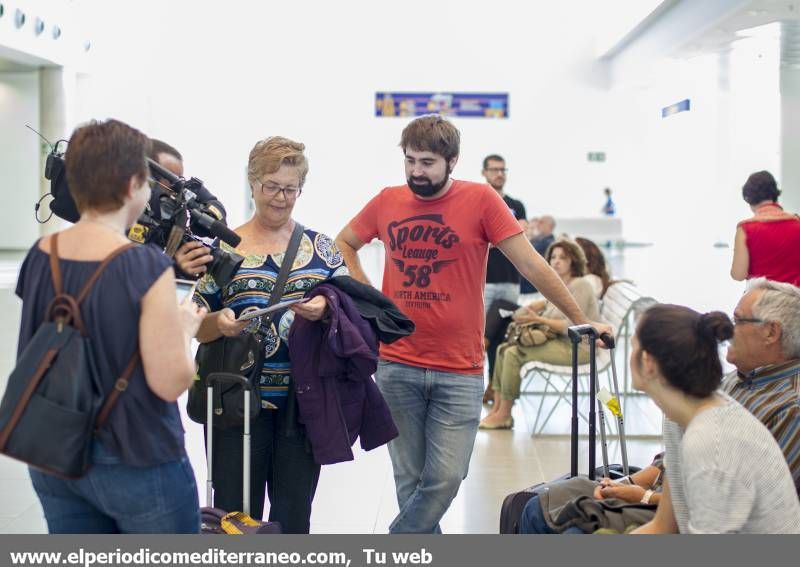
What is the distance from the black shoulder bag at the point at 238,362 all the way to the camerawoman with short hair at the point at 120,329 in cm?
88

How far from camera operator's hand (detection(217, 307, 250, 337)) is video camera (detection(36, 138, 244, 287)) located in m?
0.11

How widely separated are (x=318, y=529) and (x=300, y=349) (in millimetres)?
1815

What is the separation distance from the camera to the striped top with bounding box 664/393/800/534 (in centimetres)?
229

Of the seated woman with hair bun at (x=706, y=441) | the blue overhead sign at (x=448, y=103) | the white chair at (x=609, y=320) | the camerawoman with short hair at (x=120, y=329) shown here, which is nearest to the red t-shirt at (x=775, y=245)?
the white chair at (x=609, y=320)

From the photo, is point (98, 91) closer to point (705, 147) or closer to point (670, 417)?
point (705, 147)

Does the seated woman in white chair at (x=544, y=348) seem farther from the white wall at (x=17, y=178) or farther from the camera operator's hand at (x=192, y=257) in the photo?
the white wall at (x=17, y=178)

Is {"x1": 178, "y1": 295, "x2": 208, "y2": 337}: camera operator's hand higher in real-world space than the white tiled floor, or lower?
higher

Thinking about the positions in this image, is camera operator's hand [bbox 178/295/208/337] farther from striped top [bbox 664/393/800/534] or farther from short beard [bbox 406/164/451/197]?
short beard [bbox 406/164/451/197]

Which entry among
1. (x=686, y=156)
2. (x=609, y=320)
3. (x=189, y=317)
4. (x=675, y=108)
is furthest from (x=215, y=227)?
(x=686, y=156)

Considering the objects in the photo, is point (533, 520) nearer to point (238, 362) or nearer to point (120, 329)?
point (238, 362)

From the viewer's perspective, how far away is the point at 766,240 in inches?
262

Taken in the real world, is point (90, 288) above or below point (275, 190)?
below

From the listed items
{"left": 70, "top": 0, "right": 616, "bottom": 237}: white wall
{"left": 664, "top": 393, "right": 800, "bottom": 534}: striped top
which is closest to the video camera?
{"left": 664, "top": 393, "right": 800, "bottom": 534}: striped top

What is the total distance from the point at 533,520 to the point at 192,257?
50.3 inches
